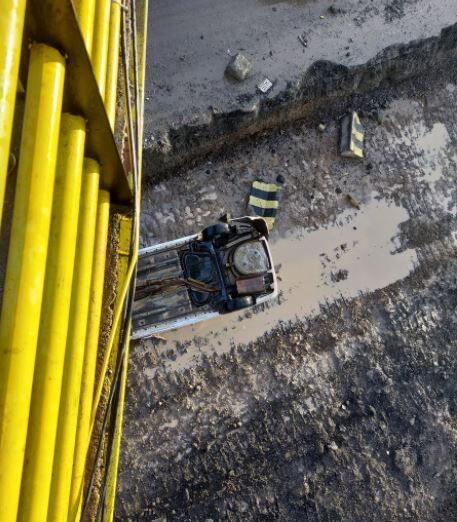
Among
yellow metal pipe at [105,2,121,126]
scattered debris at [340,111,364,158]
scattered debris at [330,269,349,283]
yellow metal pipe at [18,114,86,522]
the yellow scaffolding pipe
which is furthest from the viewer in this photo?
scattered debris at [340,111,364,158]

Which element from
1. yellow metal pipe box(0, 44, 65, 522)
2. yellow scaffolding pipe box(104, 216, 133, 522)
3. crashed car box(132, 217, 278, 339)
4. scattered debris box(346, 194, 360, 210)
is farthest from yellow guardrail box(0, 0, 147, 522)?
scattered debris box(346, 194, 360, 210)

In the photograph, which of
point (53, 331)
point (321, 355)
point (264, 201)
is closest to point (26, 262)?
point (53, 331)

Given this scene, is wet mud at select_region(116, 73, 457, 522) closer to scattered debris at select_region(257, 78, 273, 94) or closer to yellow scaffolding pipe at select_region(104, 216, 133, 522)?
scattered debris at select_region(257, 78, 273, 94)

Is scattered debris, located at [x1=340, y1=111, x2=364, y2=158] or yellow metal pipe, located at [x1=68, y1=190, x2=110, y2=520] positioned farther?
scattered debris, located at [x1=340, y1=111, x2=364, y2=158]

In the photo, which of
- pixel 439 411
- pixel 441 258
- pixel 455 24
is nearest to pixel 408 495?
pixel 439 411

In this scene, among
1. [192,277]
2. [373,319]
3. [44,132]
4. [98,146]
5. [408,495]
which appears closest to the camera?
[44,132]

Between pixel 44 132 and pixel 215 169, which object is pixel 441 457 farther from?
pixel 44 132

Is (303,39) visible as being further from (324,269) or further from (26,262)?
(26,262)
